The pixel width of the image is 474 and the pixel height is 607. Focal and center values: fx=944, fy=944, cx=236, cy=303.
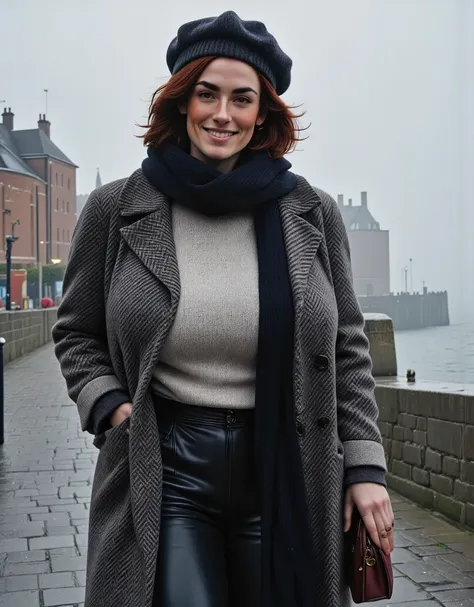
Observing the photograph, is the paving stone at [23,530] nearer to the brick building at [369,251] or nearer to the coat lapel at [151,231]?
the coat lapel at [151,231]

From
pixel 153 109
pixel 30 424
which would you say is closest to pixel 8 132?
pixel 30 424

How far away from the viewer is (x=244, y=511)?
2166mm

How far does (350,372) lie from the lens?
2.32m

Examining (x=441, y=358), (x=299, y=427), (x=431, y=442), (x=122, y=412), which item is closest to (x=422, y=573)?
(x=431, y=442)

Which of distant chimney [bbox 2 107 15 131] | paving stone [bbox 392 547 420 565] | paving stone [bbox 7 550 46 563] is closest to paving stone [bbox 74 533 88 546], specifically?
paving stone [bbox 7 550 46 563]

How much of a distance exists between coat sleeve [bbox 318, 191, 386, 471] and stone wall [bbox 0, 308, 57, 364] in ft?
53.6

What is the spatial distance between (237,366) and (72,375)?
1.45ft

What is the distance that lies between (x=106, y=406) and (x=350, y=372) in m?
0.60

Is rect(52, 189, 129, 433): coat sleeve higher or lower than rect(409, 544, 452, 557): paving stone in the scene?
higher

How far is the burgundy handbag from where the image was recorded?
2.19 meters

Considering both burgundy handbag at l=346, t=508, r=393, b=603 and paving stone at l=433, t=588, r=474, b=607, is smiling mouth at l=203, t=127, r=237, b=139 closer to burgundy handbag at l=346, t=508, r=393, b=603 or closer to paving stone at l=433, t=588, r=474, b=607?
burgundy handbag at l=346, t=508, r=393, b=603

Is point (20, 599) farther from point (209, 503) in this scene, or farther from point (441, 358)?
point (441, 358)

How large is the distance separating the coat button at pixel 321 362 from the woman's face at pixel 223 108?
551mm

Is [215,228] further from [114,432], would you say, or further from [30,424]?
[30,424]
